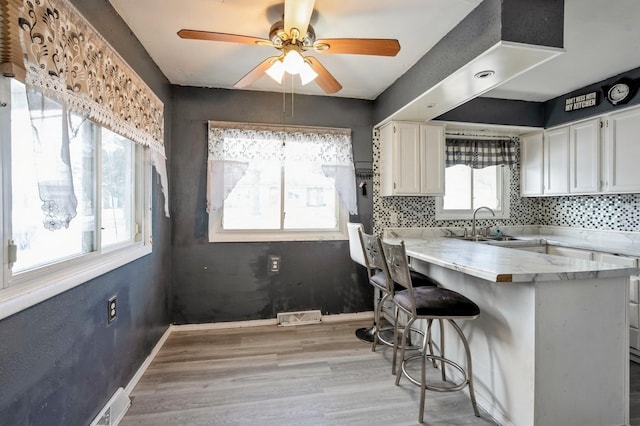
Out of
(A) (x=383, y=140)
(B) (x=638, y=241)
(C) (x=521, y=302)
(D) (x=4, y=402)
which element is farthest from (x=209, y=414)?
(B) (x=638, y=241)

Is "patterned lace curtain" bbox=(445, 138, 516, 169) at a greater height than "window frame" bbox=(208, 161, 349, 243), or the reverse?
"patterned lace curtain" bbox=(445, 138, 516, 169)

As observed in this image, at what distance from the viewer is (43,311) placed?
1.17m

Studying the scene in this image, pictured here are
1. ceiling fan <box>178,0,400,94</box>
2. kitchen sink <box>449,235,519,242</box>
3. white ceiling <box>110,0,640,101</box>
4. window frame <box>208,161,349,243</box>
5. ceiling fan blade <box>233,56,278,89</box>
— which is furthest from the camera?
kitchen sink <box>449,235,519,242</box>

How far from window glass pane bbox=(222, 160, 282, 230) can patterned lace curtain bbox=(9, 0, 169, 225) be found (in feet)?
4.59

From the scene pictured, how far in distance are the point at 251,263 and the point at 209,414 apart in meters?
1.44

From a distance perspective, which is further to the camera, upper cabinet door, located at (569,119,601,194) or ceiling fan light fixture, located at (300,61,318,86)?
upper cabinet door, located at (569,119,601,194)

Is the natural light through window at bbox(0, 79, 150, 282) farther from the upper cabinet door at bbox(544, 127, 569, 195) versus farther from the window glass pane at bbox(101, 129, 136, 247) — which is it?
the upper cabinet door at bbox(544, 127, 569, 195)

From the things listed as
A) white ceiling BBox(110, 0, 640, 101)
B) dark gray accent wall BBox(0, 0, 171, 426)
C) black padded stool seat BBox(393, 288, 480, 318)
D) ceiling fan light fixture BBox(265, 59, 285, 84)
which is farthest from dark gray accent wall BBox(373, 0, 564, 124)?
dark gray accent wall BBox(0, 0, 171, 426)

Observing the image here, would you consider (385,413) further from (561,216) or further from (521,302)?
(561,216)

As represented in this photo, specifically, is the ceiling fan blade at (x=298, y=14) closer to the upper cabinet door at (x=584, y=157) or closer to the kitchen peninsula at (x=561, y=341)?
the kitchen peninsula at (x=561, y=341)

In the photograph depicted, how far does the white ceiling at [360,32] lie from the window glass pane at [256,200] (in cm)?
84

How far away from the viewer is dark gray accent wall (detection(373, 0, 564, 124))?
155cm

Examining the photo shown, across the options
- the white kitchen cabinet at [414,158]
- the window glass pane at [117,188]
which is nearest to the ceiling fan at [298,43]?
the window glass pane at [117,188]

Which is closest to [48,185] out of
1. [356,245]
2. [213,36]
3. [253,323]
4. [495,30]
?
[213,36]
